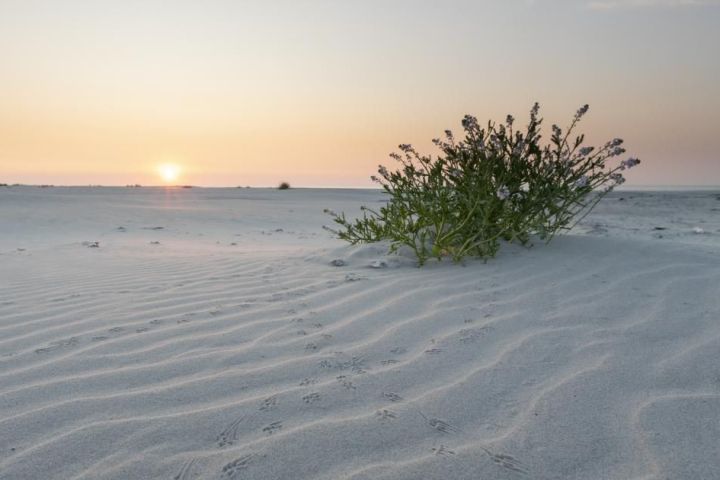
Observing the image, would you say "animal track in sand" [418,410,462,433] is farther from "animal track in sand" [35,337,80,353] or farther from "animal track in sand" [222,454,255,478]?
"animal track in sand" [35,337,80,353]

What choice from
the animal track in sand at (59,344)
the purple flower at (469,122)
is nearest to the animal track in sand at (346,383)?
the animal track in sand at (59,344)

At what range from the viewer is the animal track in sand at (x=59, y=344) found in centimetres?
228

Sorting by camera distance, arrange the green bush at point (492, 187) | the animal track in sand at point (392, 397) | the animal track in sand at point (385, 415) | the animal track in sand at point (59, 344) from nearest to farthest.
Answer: the animal track in sand at point (385, 415)
the animal track in sand at point (392, 397)
the animal track in sand at point (59, 344)
the green bush at point (492, 187)

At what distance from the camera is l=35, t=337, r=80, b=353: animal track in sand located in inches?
89.9

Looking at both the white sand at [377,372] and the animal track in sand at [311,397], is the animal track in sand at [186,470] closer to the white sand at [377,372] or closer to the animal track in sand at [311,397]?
the white sand at [377,372]

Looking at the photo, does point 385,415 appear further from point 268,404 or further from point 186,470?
point 186,470

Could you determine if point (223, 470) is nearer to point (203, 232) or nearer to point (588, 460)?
point (588, 460)

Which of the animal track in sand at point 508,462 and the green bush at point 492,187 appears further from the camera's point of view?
the green bush at point 492,187

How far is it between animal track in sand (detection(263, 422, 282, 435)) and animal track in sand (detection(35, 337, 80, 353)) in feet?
4.31

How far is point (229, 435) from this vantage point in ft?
5.06

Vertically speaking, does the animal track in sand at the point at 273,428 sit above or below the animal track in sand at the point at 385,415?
below

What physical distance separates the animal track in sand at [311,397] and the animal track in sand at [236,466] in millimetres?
346

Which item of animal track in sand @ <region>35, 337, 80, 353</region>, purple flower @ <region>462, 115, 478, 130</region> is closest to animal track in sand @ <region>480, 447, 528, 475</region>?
animal track in sand @ <region>35, 337, 80, 353</region>

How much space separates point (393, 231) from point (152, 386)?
2836 mm
